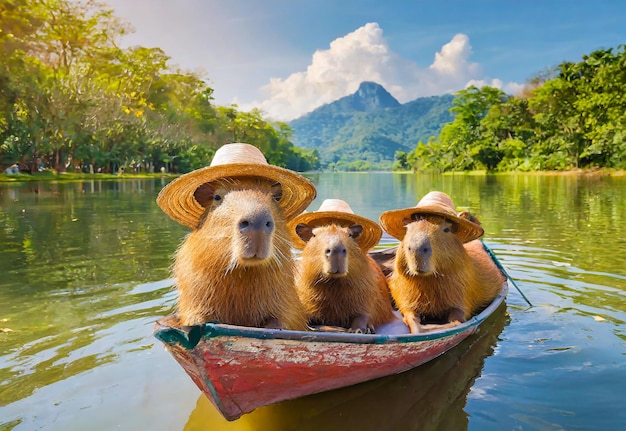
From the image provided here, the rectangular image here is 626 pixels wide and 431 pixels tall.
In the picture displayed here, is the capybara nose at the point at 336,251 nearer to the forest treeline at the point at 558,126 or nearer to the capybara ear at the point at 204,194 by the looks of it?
the capybara ear at the point at 204,194

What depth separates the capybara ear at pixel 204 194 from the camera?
10.6ft

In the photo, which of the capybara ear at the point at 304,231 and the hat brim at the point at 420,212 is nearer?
the hat brim at the point at 420,212

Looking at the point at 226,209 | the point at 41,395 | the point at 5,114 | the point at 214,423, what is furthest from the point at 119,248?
the point at 5,114

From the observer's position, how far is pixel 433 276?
181 inches

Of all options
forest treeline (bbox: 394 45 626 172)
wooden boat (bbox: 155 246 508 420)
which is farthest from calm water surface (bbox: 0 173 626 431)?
forest treeline (bbox: 394 45 626 172)

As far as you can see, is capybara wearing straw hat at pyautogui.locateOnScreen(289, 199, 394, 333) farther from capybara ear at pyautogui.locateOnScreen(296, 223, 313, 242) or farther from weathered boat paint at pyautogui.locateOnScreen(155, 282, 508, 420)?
weathered boat paint at pyautogui.locateOnScreen(155, 282, 508, 420)

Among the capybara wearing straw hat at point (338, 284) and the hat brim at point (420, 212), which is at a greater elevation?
the hat brim at point (420, 212)

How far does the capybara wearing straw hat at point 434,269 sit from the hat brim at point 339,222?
0.23 m

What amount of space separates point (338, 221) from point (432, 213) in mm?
879

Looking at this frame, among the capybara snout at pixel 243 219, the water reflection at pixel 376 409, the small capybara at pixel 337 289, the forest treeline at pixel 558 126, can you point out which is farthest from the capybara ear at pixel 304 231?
the forest treeline at pixel 558 126

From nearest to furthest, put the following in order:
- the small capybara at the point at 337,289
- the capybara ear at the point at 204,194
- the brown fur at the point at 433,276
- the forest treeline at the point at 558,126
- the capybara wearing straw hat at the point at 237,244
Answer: the capybara wearing straw hat at the point at 237,244 < the capybara ear at the point at 204,194 < the small capybara at the point at 337,289 < the brown fur at the point at 433,276 < the forest treeline at the point at 558,126

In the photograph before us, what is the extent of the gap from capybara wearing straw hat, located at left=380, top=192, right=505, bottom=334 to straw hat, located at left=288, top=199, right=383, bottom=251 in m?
0.23

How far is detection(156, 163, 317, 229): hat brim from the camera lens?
3004 mm

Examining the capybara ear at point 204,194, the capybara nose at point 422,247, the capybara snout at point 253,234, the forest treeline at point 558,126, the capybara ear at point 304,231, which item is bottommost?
the capybara nose at point 422,247
